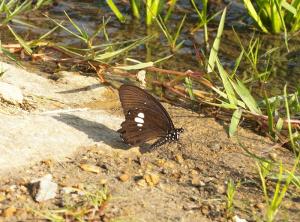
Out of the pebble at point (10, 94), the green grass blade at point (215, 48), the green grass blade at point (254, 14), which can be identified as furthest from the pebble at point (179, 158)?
the green grass blade at point (254, 14)

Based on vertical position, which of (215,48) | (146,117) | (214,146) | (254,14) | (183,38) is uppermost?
(215,48)

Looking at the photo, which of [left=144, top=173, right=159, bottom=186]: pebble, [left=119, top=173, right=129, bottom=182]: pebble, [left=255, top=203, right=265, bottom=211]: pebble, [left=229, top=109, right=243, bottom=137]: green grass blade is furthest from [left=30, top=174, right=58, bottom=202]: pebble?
[left=229, top=109, right=243, bottom=137]: green grass blade

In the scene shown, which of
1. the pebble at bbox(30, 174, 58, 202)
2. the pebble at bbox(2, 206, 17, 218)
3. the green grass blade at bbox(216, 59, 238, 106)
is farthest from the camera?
the green grass blade at bbox(216, 59, 238, 106)

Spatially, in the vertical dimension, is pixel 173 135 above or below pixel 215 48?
below

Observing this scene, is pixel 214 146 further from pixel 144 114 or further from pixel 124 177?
pixel 124 177

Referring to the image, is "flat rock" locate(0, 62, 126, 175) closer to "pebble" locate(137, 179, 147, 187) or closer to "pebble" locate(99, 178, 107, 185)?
"pebble" locate(99, 178, 107, 185)

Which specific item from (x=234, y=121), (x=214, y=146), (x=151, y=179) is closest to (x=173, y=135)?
(x=214, y=146)

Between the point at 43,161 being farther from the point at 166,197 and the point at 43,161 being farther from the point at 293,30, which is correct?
the point at 293,30
